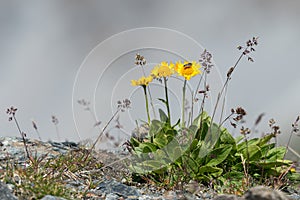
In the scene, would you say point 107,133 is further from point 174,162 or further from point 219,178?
point 219,178

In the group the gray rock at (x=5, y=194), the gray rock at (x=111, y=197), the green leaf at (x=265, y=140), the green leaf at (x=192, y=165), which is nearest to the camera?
the gray rock at (x=5, y=194)

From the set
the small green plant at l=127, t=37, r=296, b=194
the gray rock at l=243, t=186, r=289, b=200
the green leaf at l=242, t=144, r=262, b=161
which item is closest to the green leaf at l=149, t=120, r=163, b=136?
the small green plant at l=127, t=37, r=296, b=194

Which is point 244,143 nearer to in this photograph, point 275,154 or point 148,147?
point 275,154

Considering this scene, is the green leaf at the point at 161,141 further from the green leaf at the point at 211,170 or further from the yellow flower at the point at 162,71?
the yellow flower at the point at 162,71

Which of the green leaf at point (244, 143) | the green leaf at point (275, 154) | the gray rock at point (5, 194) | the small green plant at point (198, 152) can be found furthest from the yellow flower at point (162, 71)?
the gray rock at point (5, 194)

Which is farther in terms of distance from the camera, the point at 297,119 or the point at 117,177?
the point at 117,177

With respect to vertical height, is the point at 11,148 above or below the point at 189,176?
above

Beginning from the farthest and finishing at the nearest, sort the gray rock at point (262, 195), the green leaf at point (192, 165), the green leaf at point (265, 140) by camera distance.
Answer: the green leaf at point (265, 140) → the green leaf at point (192, 165) → the gray rock at point (262, 195)

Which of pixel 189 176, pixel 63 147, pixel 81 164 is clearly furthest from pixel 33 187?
pixel 63 147
